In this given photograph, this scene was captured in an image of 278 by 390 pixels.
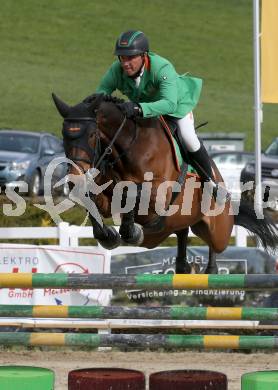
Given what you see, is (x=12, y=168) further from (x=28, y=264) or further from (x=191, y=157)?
(x=191, y=157)

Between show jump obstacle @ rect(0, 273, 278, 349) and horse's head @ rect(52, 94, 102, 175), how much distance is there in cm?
80

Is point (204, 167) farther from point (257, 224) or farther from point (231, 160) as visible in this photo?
point (231, 160)

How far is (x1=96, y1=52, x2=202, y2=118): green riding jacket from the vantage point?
6605mm

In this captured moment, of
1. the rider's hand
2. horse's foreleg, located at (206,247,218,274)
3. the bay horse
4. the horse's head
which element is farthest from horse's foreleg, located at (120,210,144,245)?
horse's foreleg, located at (206,247,218,274)

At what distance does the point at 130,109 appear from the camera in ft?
21.5

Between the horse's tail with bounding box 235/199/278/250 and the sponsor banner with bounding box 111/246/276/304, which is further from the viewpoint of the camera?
the sponsor banner with bounding box 111/246/276/304

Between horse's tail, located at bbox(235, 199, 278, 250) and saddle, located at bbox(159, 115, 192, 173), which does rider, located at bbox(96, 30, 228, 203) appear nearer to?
saddle, located at bbox(159, 115, 192, 173)

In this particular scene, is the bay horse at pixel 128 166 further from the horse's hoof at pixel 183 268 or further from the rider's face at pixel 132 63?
the horse's hoof at pixel 183 268

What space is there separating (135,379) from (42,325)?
14.6 feet

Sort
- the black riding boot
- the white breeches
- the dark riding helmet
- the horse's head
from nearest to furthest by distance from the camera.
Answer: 1. the horse's head
2. the dark riding helmet
3. the white breeches
4. the black riding boot

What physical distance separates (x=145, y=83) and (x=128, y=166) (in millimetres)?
559

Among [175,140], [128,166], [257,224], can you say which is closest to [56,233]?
[257,224]

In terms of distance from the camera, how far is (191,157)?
741 centimetres

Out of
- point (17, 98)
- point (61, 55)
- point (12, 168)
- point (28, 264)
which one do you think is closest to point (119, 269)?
point (28, 264)
